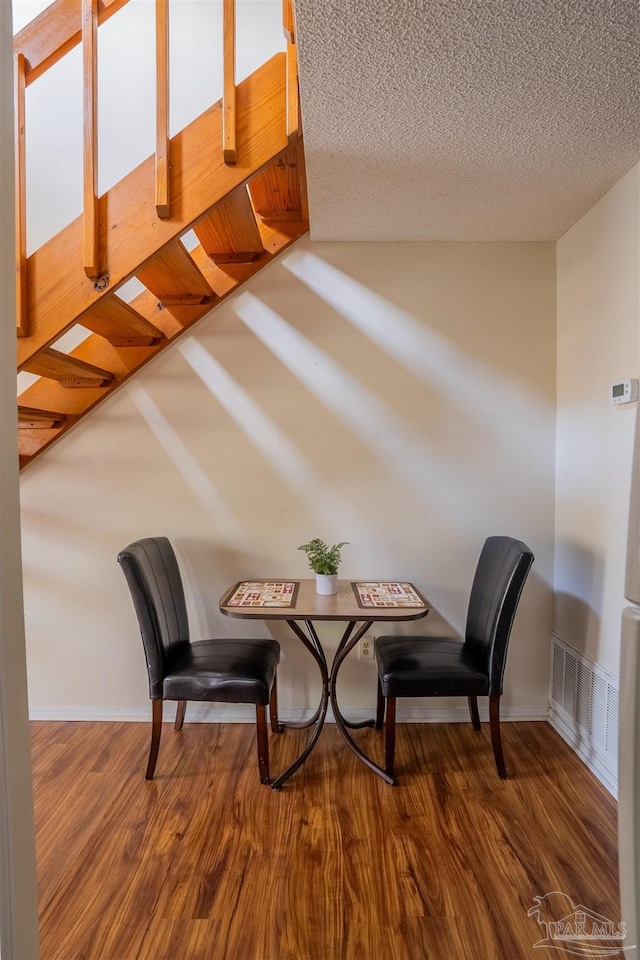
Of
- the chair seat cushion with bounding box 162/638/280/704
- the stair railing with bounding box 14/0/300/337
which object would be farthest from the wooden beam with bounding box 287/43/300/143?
the chair seat cushion with bounding box 162/638/280/704

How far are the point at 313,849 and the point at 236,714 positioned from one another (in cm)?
101

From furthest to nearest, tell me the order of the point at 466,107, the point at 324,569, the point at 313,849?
1. the point at 324,569
2. the point at 313,849
3. the point at 466,107

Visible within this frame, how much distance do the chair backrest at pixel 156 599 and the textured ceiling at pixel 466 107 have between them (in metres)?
1.71

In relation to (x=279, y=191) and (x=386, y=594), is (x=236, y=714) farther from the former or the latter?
(x=279, y=191)

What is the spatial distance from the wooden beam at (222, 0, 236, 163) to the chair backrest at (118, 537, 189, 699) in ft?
5.12

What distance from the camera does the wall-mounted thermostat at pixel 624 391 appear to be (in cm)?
208

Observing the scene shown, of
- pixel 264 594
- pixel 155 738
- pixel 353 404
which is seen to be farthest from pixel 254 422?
pixel 155 738

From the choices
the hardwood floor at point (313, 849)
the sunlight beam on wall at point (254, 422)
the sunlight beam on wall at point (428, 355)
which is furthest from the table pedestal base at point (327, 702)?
the sunlight beam on wall at point (428, 355)

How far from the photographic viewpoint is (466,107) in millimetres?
1716

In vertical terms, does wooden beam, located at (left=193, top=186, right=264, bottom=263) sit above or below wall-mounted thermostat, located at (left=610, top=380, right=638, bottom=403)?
above

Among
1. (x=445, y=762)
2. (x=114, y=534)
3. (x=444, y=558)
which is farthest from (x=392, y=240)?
(x=445, y=762)

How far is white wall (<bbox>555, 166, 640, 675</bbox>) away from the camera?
218cm

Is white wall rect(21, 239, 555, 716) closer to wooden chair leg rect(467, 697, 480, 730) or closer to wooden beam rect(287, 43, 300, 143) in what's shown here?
wooden chair leg rect(467, 697, 480, 730)

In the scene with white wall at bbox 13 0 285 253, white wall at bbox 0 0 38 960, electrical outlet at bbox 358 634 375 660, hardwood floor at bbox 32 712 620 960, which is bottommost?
hardwood floor at bbox 32 712 620 960
